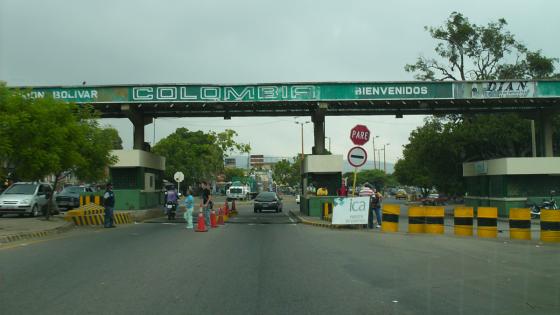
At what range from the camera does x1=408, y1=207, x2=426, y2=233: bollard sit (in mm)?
18344

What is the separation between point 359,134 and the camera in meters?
19.5

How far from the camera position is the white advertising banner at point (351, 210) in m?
20.1

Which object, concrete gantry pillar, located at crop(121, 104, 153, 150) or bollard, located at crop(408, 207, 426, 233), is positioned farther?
concrete gantry pillar, located at crop(121, 104, 153, 150)

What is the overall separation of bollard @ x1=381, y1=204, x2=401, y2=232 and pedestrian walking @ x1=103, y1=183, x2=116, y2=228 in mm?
10216

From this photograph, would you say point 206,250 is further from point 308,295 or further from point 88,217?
point 88,217

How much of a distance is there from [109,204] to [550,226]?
50.1ft

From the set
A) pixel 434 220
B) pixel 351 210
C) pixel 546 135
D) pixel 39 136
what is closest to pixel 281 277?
pixel 434 220

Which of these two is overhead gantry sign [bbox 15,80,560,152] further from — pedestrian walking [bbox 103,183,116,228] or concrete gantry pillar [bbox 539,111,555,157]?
pedestrian walking [bbox 103,183,116,228]

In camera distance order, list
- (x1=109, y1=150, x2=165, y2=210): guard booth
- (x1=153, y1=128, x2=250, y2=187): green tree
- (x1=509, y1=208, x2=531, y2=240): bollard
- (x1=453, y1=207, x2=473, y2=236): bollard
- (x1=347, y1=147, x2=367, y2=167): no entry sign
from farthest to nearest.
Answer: (x1=153, y1=128, x2=250, y2=187): green tree
(x1=109, y1=150, x2=165, y2=210): guard booth
(x1=347, y1=147, x2=367, y2=167): no entry sign
(x1=453, y1=207, x2=473, y2=236): bollard
(x1=509, y1=208, x2=531, y2=240): bollard

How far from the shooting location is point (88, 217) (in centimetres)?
2345

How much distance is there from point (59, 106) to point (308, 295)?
16.5 meters

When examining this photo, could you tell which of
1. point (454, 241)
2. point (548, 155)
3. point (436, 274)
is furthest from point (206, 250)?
point (548, 155)

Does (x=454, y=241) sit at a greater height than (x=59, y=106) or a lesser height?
lesser

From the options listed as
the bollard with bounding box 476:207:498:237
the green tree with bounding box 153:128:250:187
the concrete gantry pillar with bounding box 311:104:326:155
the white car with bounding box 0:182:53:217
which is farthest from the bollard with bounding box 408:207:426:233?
the green tree with bounding box 153:128:250:187
